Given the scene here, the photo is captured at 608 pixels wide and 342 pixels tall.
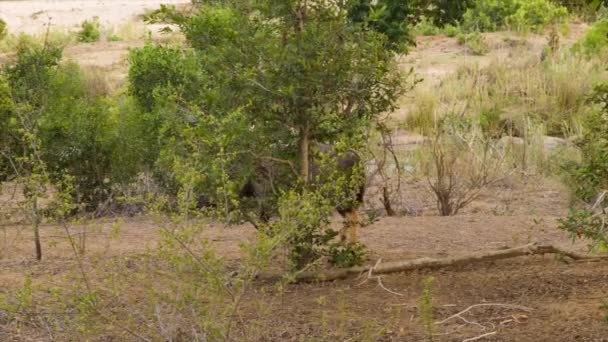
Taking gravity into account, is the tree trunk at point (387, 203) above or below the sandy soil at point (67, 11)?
above

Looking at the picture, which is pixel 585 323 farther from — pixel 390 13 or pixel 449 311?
pixel 390 13

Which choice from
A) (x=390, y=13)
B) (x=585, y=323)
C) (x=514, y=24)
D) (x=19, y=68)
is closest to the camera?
(x=585, y=323)

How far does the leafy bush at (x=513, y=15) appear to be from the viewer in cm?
2134

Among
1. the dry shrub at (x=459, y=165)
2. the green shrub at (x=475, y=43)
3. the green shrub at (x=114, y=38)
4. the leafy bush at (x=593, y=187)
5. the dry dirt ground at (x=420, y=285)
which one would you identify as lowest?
the green shrub at (x=114, y=38)

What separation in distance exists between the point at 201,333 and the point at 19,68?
582 centimetres

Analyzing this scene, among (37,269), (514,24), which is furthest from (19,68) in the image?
(514,24)

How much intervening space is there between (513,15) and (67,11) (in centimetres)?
1313

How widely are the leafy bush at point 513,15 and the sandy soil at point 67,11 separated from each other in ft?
28.6

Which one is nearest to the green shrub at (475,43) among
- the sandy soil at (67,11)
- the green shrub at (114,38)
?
the green shrub at (114,38)

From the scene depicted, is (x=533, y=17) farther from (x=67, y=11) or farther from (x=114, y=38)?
(x=67, y=11)

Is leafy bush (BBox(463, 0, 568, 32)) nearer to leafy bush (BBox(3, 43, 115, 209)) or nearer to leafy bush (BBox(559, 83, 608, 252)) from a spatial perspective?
leafy bush (BBox(3, 43, 115, 209))

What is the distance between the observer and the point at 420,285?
6844 millimetres

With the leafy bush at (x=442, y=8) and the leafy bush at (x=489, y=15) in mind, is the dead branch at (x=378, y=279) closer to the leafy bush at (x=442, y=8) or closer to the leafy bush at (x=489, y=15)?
the leafy bush at (x=442, y=8)

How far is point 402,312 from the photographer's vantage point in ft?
20.6
